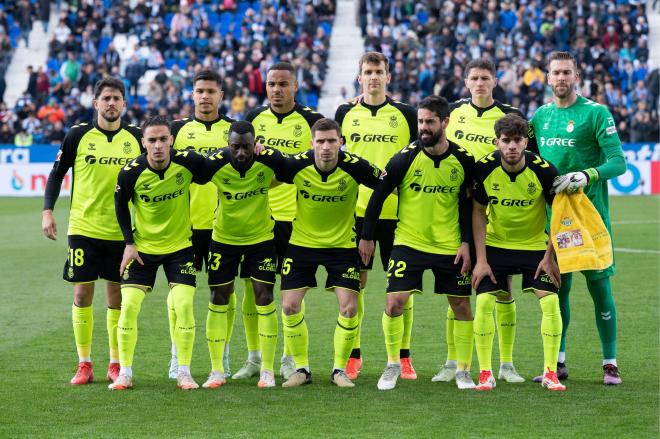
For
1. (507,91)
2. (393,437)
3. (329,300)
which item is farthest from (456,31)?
(393,437)

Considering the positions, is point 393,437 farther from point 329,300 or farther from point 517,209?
point 329,300

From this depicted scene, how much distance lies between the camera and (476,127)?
28.8 feet

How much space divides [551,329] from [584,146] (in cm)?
145

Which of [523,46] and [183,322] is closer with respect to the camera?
[183,322]

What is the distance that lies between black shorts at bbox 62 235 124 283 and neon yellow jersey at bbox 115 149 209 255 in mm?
369

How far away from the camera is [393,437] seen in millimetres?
6645

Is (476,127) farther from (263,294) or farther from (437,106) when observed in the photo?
(263,294)

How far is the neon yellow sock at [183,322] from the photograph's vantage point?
815 centimetres

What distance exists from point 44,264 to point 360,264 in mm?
8736

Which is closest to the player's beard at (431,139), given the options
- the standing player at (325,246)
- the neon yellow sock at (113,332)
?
the standing player at (325,246)

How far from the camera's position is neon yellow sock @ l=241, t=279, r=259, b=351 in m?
8.91

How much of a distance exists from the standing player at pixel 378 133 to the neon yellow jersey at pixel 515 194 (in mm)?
1000

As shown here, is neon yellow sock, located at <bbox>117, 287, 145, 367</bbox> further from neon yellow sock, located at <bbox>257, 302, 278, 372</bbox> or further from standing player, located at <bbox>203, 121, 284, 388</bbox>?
neon yellow sock, located at <bbox>257, 302, 278, 372</bbox>

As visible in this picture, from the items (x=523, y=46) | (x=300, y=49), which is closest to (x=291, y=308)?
(x=523, y=46)
